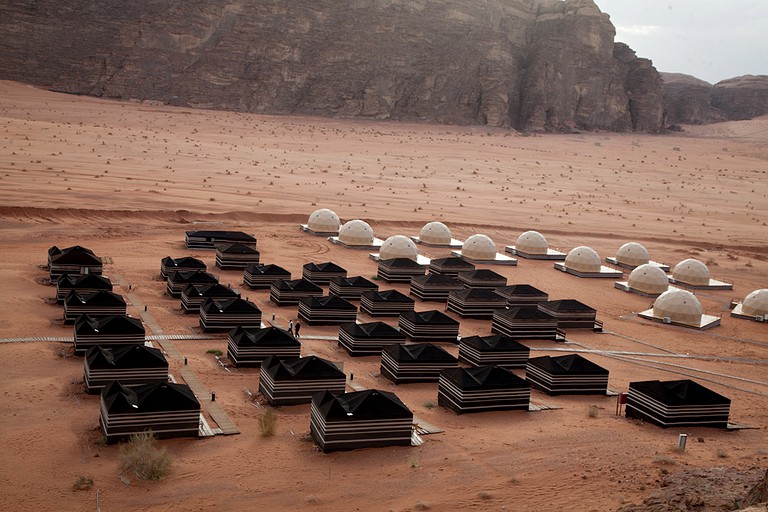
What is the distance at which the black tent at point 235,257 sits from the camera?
4084 centimetres

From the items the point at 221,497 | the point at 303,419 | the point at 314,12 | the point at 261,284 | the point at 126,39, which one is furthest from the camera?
the point at 314,12

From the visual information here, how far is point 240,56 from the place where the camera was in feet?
425

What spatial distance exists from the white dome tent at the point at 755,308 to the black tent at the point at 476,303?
1291 cm

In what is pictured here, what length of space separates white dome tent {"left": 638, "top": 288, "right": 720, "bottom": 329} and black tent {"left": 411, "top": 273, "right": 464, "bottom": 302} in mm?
9262

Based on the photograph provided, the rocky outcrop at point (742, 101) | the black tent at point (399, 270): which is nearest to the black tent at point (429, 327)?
the black tent at point (399, 270)

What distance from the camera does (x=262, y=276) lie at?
122 feet

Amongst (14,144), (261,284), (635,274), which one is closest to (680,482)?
(261,284)

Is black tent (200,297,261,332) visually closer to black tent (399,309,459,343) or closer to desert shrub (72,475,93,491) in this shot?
black tent (399,309,459,343)

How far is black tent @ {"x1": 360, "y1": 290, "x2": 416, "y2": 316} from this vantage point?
33875 mm

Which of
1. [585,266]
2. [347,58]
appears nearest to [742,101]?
[347,58]

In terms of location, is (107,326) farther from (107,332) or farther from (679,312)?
(679,312)

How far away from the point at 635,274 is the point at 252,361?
25811 millimetres

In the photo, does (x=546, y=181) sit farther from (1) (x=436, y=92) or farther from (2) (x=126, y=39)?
(2) (x=126, y=39)

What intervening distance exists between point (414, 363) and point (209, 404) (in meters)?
6.79
